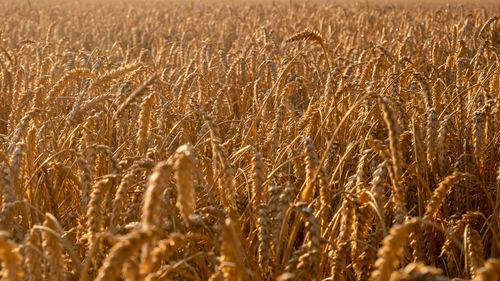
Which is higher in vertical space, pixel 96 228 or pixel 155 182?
pixel 155 182

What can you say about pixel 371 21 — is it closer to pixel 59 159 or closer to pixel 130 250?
pixel 59 159

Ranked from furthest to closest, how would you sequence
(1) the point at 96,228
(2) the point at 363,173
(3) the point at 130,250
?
1. (2) the point at 363,173
2. (1) the point at 96,228
3. (3) the point at 130,250

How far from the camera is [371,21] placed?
25.8 ft

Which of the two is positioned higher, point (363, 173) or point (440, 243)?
point (363, 173)

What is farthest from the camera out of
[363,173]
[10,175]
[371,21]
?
[371,21]

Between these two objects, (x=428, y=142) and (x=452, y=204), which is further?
(x=452, y=204)

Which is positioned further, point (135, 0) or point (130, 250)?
point (135, 0)

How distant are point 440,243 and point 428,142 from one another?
452 millimetres

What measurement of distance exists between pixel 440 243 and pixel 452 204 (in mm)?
279

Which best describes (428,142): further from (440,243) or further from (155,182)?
(155,182)

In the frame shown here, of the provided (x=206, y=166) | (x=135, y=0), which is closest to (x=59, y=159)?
(x=206, y=166)

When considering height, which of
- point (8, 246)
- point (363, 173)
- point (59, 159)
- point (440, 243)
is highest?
point (8, 246)

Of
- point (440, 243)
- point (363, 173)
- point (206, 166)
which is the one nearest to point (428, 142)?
point (363, 173)

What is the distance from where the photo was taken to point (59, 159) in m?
2.04
